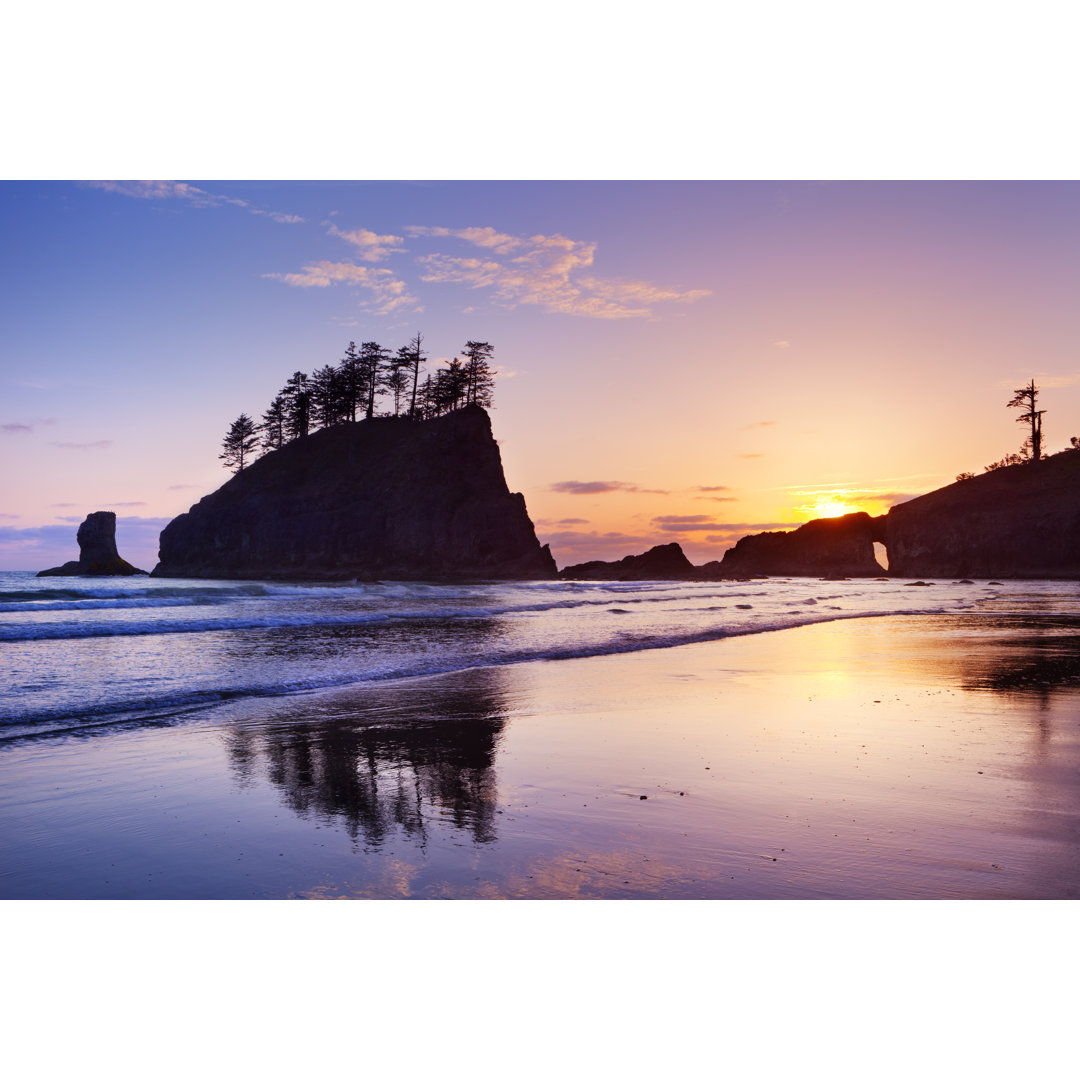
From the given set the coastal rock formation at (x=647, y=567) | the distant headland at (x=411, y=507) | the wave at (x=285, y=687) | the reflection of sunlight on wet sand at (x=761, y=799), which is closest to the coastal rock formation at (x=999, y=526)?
the distant headland at (x=411, y=507)

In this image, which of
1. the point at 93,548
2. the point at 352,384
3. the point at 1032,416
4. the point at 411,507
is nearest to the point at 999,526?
the point at 1032,416

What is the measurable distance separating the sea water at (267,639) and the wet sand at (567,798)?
1293 millimetres

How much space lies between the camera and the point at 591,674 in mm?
11852

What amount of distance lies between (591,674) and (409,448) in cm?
6886

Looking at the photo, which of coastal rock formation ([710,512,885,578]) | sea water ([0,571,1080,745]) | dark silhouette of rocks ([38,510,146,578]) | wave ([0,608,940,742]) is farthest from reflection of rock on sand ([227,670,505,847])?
coastal rock formation ([710,512,885,578])

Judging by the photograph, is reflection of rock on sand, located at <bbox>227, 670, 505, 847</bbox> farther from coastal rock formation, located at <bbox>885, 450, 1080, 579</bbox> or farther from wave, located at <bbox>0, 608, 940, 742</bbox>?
coastal rock formation, located at <bbox>885, 450, 1080, 579</bbox>

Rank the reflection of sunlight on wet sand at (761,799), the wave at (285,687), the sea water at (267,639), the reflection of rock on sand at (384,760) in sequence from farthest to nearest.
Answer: the sea water at (267,639) → the wave at (285,687) → the reflection of rock on sand at (384,760) → the reflection of sunlight on wet sand at (761,799)

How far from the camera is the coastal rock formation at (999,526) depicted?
228ft

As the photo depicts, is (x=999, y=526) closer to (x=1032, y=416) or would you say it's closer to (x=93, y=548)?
(x=1032, y=416)

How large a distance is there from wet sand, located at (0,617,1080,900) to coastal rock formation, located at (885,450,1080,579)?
74498 millimetres

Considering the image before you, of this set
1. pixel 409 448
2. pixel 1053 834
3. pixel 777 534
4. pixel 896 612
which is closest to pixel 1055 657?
pixel 1053 834

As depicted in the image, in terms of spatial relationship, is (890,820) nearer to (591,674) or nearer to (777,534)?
(591,674)

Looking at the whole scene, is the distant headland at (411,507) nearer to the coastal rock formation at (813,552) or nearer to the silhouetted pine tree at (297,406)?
the silhouetted pine tree at (297,406)

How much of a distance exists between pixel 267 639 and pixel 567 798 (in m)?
12.7
